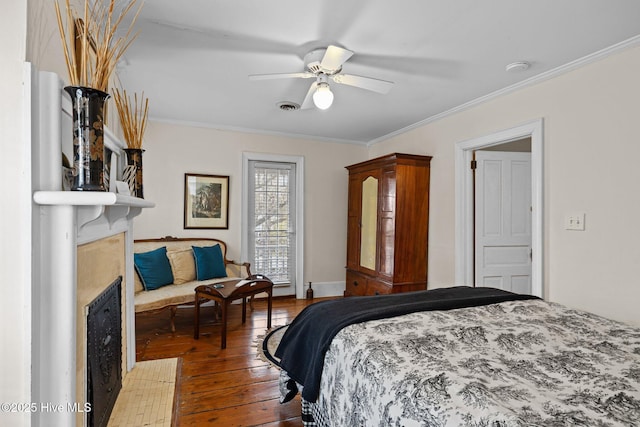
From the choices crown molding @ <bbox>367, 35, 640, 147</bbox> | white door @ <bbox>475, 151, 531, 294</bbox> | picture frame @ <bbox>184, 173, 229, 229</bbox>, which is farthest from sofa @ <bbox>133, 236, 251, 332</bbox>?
crown molding @ <bbox>367, 35, 640, 147</bbox>

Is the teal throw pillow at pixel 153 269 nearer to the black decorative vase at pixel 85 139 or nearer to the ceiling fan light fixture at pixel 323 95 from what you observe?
the ceiling fan light fixture at pixel 323 95

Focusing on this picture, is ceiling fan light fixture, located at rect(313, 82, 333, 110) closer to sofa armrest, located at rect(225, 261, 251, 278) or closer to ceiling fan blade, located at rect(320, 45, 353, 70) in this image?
ceiling fan blade, located at rect(320, 45, 353, 70)

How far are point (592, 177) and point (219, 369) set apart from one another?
3.16m

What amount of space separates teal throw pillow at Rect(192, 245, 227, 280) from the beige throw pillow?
0.07m

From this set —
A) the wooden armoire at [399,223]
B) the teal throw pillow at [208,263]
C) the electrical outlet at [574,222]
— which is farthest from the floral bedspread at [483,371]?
the teal throw pillow at [208,263]

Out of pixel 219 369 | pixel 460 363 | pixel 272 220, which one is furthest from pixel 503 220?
pixel 219 369

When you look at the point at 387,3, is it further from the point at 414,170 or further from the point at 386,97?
the point at 414,170

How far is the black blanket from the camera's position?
69.7 inches

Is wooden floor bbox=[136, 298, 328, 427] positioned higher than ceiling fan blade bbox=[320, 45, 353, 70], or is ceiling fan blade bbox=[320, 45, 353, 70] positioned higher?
ceiling fan blade bbox=[320, 45, 353, 70]

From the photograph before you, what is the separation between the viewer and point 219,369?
276 cm

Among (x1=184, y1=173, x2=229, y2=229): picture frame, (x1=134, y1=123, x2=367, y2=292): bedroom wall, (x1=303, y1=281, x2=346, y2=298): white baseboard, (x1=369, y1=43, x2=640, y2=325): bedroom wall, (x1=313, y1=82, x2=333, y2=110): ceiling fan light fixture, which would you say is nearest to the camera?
(x1=369, y1=43, x2=640, y2=325): bedroom wall

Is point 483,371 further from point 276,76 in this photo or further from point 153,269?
point 153,269

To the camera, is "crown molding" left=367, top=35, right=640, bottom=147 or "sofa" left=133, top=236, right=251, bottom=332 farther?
"sofa" left=133, top=236, right=251, bottom=332

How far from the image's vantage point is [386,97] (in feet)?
11.0
